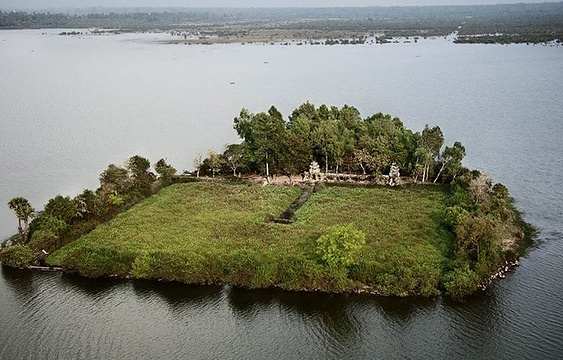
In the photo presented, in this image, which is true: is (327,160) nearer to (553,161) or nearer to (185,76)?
(553,161)

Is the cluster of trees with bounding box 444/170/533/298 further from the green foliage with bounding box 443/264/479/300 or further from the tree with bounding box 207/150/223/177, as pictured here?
the tree with bounding box 207/150/223/177

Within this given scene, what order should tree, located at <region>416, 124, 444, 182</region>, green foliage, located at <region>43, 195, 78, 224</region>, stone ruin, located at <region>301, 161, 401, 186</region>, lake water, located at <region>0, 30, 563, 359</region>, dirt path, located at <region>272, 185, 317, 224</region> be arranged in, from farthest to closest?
stone ruin, located at <region>301, 161, 401, 186</region> < tree, located at <region>416, 124, 444, 182</region> < dirt path, located at <region>272, 185, 317, 224</region> < green foliage, located at <region>43, 195, 78, 224</region> < lake water, located at <region>0, 30, 563, 359</region>

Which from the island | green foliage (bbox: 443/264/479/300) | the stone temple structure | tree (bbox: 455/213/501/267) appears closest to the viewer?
green foliage (bbox: 443/264/479/300)

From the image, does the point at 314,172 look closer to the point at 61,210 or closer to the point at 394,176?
the point at 394,176

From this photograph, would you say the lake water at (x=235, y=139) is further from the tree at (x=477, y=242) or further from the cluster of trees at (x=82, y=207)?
the cluster of trees at (x=82, y=207)

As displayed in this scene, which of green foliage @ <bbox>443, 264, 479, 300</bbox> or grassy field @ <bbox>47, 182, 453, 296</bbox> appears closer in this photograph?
green foliage @ <bbox>443, 264, 479, 300</bbox>

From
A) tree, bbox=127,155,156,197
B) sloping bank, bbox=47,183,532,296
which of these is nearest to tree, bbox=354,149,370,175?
sloping bank, bbox=47,183,532,296

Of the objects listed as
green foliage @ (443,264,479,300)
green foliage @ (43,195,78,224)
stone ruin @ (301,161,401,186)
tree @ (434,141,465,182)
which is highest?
tree @ (434,141,465,182)
